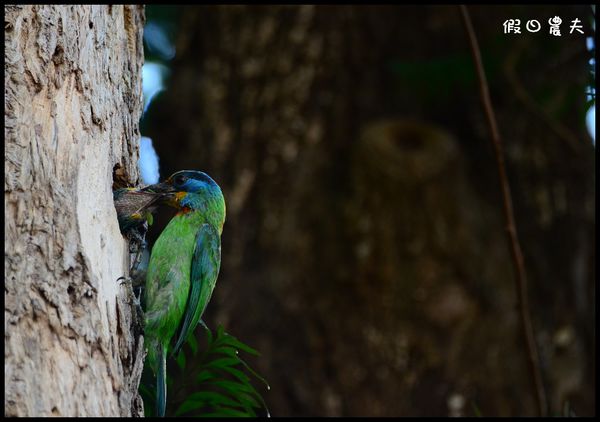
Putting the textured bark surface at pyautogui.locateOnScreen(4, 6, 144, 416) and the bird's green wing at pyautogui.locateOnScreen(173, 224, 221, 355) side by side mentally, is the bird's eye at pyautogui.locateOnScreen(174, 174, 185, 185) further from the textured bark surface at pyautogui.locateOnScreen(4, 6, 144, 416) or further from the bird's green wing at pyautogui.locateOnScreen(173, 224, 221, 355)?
the textured bark surface at pyautogui.locateOnScreen(4, 6, 144, 416)

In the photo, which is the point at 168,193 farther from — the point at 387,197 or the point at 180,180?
the point at 387,197

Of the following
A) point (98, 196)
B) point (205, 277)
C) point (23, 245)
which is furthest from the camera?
point (205, 277)

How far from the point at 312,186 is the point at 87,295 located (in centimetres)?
325

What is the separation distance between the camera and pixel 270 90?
18.4ft

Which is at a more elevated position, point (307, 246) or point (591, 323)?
point (307, 246)

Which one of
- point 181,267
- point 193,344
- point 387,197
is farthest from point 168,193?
point 387,197

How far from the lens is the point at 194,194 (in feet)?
11.7

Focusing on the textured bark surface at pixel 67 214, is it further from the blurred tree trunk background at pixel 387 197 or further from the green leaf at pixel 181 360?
the blurred tree trunk background at pixel 387 197

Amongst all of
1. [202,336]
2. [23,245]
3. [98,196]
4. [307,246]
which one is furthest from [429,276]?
[23,245]

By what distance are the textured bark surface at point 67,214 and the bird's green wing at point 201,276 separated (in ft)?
1.45

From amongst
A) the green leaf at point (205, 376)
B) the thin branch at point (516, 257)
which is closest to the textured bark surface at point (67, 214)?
the green leaf at point (205, 376)

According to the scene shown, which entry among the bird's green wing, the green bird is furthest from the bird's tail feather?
the bird's green wing

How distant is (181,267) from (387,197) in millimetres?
2301

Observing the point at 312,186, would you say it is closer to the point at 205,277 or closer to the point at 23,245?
the point at 205,277
